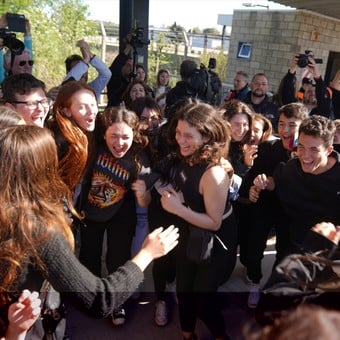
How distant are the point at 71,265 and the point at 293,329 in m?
0.79

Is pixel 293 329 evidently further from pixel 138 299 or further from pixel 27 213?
pixel 138 299

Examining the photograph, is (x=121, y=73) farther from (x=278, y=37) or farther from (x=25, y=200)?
(x=278, y=37)

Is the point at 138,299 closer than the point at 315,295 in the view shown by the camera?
No

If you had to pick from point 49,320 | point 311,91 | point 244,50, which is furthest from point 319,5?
point 49,320

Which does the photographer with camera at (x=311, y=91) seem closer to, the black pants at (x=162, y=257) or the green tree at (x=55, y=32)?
the black pants at (x=162, y=257)

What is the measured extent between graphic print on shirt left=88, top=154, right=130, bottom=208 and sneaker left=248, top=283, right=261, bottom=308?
4.04 feet

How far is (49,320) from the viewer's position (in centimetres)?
164

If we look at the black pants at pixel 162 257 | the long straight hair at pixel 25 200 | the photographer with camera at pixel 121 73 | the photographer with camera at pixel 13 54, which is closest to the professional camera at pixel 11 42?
the photographer with camera at pixel 13 54

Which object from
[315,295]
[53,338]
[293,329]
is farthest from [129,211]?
[293,329]

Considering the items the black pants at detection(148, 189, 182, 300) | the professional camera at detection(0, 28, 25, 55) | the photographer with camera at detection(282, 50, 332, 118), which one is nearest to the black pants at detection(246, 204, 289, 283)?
the black pants at detection(148, 189, 182, 300)

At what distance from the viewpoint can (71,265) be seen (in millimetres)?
1221

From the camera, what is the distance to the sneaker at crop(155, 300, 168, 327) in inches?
94.3

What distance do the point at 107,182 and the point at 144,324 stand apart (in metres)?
0.97

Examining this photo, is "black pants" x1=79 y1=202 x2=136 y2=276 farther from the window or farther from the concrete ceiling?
the window
